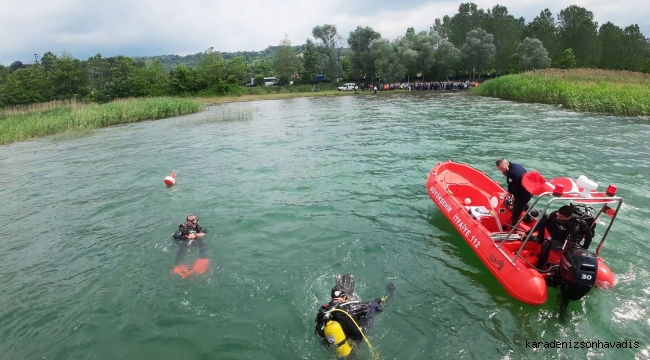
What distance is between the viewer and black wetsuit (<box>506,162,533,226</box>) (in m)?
8.09

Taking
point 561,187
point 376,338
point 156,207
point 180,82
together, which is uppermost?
point 180,82

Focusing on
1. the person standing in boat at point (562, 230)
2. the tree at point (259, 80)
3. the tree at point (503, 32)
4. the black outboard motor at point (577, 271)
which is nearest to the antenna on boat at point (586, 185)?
the person standing in boat at point (562, 230)

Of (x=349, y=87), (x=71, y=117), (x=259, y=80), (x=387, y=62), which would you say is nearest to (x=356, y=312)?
(x=71, y=117)

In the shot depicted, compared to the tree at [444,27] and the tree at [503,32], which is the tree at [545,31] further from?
the tree at [444,27]

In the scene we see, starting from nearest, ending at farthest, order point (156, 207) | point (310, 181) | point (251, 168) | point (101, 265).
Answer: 1. point (101, 265)
2. point (156, 207)
3. point (310, 181)
4. point (251, 168)

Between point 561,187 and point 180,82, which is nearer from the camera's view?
point 561,187

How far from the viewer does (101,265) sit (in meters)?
8.80

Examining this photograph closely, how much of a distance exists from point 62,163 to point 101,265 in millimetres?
13995

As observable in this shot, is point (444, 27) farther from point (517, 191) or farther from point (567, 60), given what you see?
point (517, 191)

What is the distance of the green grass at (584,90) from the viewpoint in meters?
24.1

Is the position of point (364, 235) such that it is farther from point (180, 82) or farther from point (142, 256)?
point (180, 82)

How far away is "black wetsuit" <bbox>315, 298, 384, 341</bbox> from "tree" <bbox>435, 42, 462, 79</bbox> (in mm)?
62770

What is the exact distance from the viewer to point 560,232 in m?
6.36

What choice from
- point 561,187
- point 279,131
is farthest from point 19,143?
point 561,187
